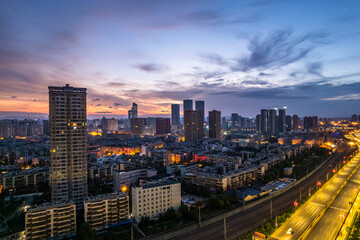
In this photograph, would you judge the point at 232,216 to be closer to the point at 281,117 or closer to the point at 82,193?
the point at 82,193

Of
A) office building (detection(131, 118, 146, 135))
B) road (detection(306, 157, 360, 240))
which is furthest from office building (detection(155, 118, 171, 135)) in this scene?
road (detection(306, 157, 360, 240))

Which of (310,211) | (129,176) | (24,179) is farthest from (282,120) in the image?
(24,179)

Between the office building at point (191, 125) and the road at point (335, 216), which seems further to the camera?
the office building at point (191, 125)

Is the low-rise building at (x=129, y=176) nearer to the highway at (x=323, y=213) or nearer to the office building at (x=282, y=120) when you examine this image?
the highway at (x=323, y=213)

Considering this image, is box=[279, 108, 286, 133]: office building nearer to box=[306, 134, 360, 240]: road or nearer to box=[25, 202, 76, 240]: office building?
box=[306, 134, 360, 240]: road

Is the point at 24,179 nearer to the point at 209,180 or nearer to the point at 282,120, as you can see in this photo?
the point at 209,180

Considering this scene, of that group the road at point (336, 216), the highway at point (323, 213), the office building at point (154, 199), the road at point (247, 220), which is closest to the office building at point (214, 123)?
the highway at point (323, 213)
